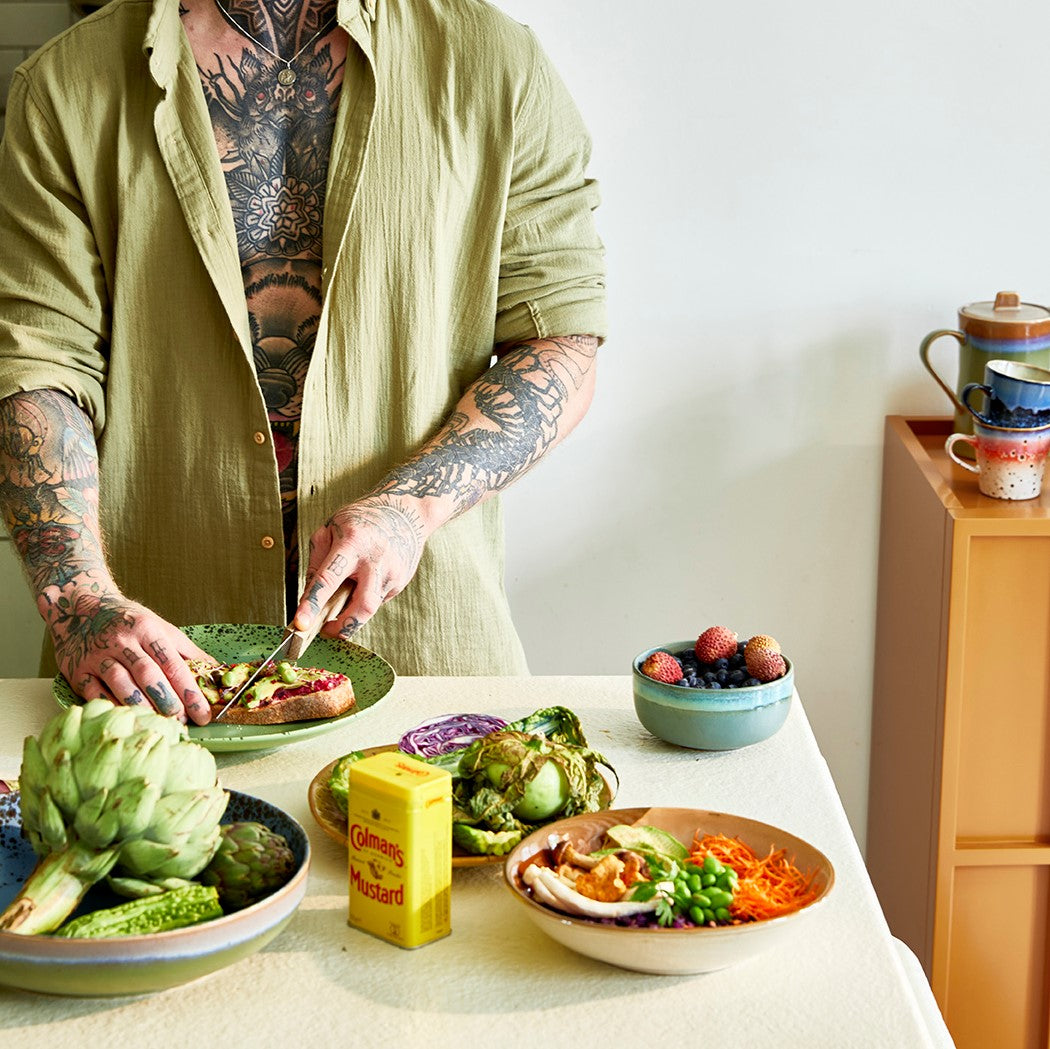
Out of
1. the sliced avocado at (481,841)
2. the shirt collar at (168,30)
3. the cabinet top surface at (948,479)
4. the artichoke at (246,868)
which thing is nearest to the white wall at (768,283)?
the cabinet top surface at (948,479)

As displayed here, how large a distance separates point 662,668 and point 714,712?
0.23ft

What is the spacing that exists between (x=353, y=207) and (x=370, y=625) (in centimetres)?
54

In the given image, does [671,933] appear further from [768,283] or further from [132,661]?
[768,283]

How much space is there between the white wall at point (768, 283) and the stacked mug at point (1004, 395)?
149mm

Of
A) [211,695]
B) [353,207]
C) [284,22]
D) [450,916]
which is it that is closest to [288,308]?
[353,207]

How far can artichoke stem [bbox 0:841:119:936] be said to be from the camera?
89cm

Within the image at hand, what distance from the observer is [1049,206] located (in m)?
2.32

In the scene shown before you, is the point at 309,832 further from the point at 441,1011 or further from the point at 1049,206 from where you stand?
the point at 1049,206

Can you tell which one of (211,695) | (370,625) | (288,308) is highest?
(288,308)

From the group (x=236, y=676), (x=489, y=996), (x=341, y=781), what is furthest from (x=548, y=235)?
(x=489, y=996)

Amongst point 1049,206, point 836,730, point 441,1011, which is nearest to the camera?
point 441,1011

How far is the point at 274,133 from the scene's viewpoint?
174 centimetres

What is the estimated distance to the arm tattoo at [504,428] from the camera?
164cm

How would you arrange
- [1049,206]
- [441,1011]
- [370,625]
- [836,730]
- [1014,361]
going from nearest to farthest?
1. [441,1011]
2. [370,625]
3. [1014,361]
4. [1049,206]
5. [836,730]
